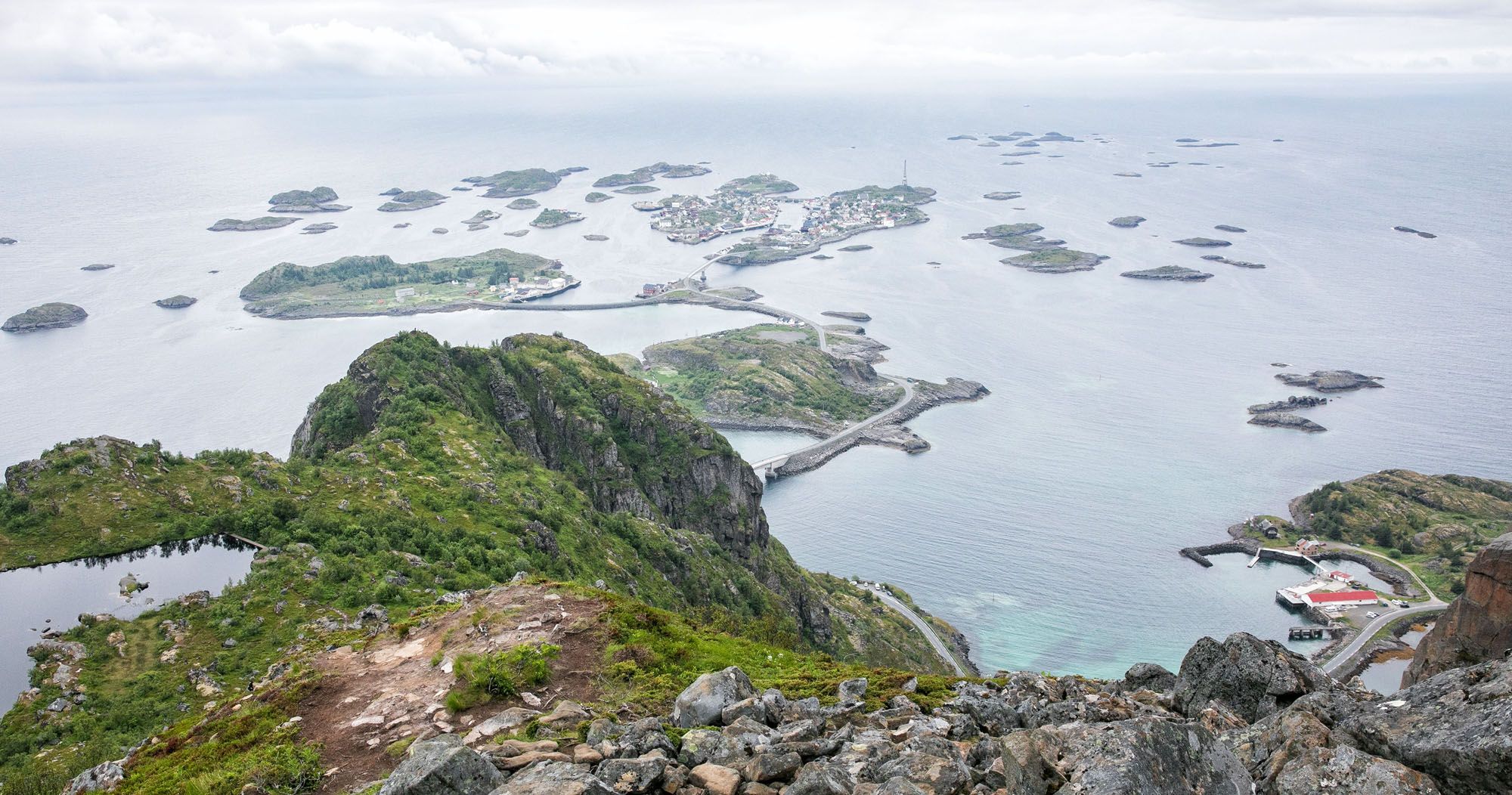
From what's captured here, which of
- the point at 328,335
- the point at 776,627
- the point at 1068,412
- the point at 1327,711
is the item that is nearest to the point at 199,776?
the point at 1327,711

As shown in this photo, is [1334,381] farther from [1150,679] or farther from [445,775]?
[445,775]

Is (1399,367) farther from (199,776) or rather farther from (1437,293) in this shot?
(199,776)

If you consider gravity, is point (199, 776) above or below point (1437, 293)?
above

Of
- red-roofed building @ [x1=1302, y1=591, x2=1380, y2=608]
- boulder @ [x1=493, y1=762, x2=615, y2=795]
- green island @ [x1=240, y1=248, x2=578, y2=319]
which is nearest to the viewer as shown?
boulder @ [x1=493, y1=762, x2=615, y2=795]

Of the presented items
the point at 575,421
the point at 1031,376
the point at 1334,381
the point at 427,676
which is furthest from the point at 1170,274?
the point at 427,676

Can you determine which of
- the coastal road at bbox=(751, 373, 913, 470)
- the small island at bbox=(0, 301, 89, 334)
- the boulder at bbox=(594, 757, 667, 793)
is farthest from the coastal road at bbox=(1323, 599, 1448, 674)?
the small island at bbox=(0, 301, 89, 334)

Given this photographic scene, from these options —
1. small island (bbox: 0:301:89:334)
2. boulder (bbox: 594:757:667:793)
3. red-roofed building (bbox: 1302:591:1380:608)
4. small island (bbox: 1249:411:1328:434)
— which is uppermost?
boulder (bbox: 594:757:667:793)

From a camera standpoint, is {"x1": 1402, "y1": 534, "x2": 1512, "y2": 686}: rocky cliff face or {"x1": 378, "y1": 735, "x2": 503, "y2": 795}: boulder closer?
{"x1": 378, "y1": 735, "x2": 503, "y2": 795}: boulder

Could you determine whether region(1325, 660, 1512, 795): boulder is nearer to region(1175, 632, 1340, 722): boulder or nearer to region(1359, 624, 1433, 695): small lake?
region(1175, 632, 1340, 722): boulder
